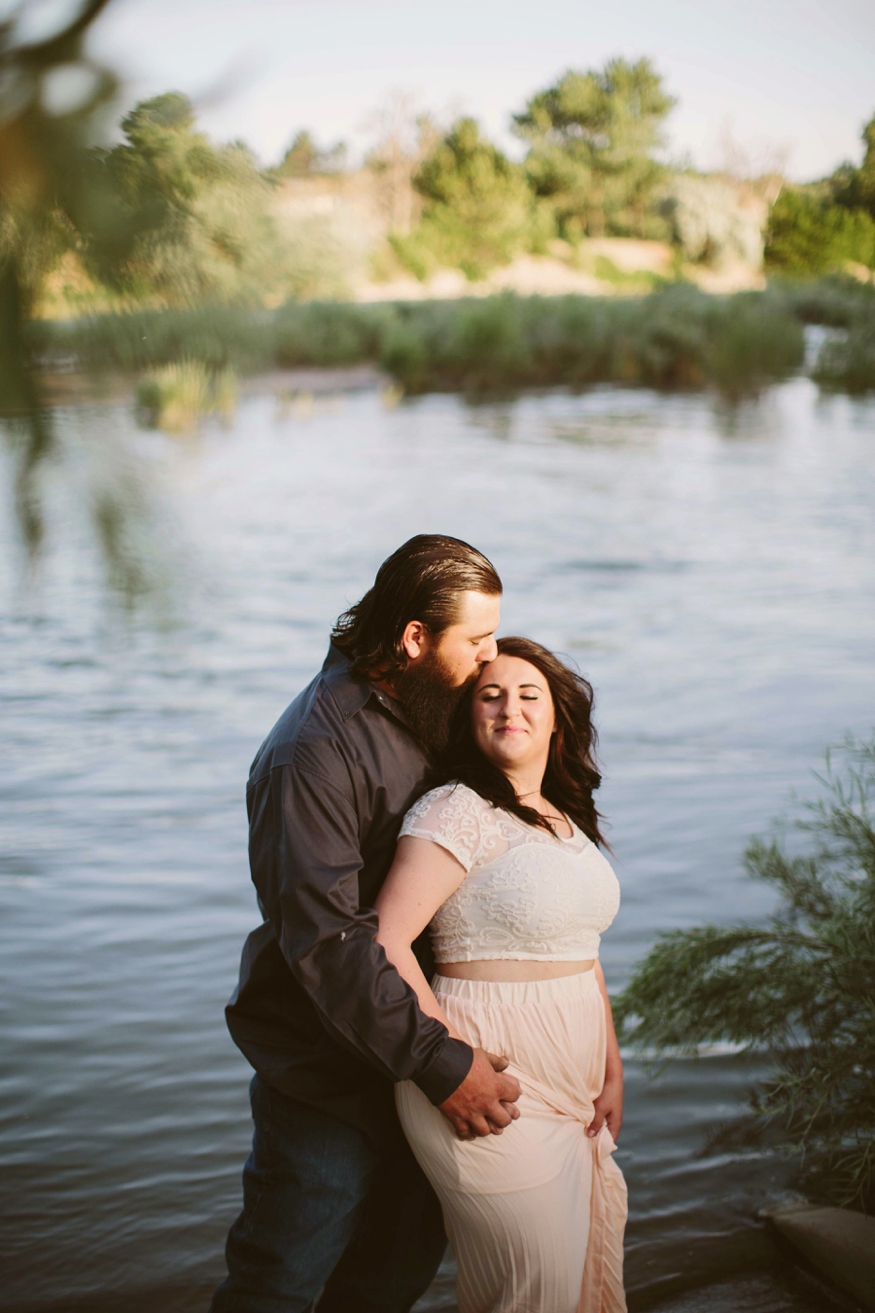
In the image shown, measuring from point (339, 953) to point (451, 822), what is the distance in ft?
0.86

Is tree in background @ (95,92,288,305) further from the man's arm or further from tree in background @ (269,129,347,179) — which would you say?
the man's arm

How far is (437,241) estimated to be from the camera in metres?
2.13

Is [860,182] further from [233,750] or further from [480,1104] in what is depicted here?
[233,750]

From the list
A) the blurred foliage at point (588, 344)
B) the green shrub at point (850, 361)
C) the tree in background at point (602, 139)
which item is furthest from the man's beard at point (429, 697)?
the blurred foliage at point (588, 344)

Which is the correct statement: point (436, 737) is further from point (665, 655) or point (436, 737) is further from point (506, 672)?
point (665, 655)

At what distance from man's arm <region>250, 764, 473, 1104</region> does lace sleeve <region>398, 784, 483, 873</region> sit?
130 millimetres

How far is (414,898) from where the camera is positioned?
5.90ft

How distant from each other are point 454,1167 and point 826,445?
18.1 meters

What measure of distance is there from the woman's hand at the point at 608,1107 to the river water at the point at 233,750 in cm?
90

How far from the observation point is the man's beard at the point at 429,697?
1.93 metres

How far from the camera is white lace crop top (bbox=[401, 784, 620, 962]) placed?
1.83 metres

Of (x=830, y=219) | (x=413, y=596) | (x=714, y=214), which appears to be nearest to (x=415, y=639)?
(x=413, y=596)

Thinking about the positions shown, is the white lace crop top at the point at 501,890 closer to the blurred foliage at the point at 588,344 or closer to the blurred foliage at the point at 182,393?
the blurred foliage at the point at 182,393

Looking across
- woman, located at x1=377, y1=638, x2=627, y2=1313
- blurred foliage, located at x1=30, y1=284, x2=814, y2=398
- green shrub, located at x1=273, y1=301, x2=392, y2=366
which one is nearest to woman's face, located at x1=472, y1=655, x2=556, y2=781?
woman, located at x1=377, y1=638, x2=627, y2=1313
